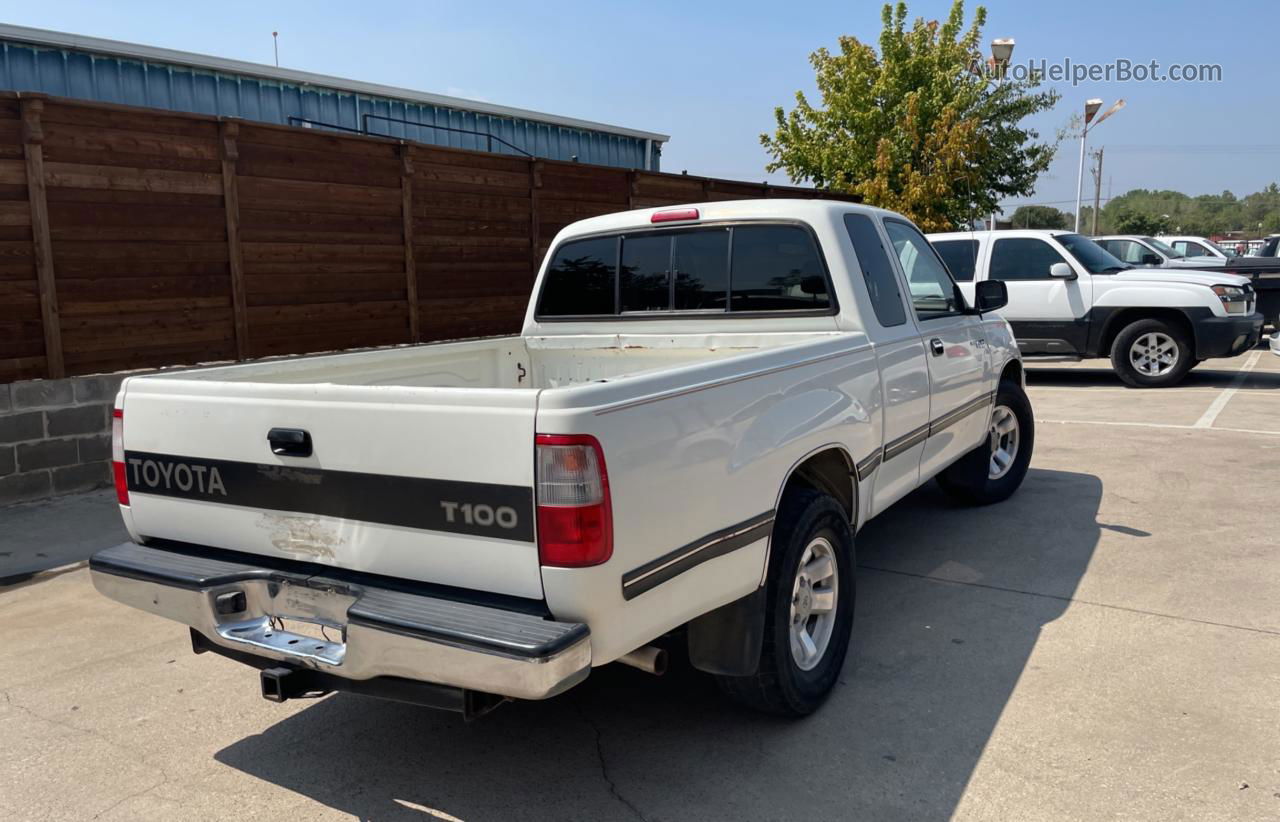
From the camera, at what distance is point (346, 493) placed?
2756mm

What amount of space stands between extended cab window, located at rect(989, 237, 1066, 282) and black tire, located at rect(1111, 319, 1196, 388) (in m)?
1.19

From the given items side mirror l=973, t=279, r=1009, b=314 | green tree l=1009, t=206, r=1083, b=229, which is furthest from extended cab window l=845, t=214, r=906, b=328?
green tree l=1009, t=206, r=1083, b=229

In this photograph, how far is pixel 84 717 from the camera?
367cm

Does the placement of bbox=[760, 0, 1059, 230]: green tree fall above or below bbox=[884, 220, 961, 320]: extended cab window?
above

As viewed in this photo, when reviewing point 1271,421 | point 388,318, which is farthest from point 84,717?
point 1271,421

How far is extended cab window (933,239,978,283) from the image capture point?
12109mm

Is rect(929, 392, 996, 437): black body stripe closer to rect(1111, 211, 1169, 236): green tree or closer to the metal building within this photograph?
the metal building

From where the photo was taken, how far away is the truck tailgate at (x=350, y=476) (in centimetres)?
251

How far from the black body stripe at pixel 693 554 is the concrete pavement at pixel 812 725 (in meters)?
0.78

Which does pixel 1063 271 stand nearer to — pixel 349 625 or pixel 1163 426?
pixel 1163 426

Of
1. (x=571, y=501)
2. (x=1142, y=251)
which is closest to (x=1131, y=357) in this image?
(x=1142, y=251)

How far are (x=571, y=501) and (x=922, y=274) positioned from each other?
3.42 m

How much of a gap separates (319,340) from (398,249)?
1.18 metres

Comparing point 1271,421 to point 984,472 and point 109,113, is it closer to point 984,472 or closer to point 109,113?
point 984,472
